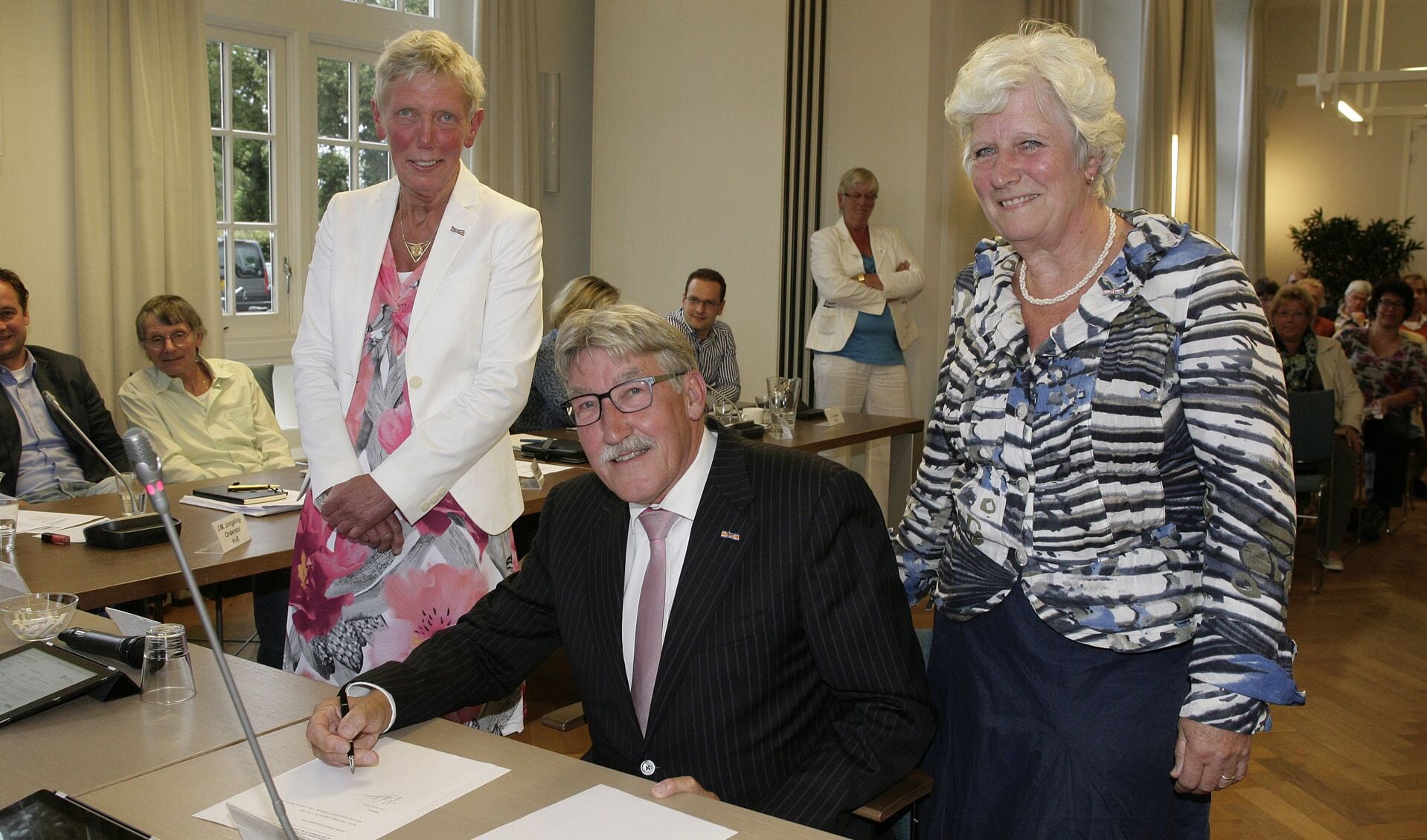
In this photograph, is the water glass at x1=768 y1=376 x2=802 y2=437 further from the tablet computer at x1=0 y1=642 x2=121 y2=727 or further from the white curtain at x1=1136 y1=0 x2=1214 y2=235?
the white curtain at x1=1136 y1=0 x2=1214 y2=235

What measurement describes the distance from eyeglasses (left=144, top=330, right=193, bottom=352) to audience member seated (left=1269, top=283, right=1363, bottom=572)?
5.30 metres

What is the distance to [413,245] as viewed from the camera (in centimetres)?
228

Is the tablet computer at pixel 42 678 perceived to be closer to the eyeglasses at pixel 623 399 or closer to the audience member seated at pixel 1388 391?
the eyeglasses at pixel 623 399

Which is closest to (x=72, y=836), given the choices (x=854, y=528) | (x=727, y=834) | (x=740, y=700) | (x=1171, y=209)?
(x=727, y=834)

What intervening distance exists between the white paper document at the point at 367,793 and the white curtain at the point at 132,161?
4.48 meters

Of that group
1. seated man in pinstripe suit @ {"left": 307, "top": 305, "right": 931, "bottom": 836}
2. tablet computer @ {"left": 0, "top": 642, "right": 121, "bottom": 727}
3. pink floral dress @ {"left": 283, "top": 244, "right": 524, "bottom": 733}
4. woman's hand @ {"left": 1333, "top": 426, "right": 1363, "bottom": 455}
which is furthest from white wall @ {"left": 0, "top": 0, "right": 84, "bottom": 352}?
woman's hand @ {"left": 1333, "top": 426, "right": 1363, "bottom": 455}

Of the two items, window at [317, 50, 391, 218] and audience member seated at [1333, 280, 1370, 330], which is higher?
window at [317, 50, 391, 218]

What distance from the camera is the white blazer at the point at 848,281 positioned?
6.40m

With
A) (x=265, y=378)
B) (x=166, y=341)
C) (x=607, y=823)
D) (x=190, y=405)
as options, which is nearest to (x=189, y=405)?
(x=190, y=405)

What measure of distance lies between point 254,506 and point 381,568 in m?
1.13

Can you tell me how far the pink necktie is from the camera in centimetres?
171

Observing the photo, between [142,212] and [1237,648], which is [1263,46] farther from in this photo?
[1237,648]

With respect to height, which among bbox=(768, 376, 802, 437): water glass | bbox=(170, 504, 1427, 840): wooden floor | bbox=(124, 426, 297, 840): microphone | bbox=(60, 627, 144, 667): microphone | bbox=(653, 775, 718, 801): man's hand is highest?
bbox=(124, 426, 297, 840): microphone

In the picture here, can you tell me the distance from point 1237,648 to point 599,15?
673 cm
